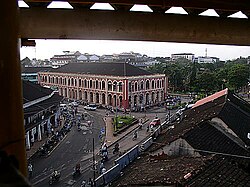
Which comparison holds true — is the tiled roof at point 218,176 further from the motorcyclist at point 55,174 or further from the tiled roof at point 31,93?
the tiled roof at point 31,93

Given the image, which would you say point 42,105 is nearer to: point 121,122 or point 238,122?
point 121,122

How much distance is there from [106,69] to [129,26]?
81.1 ft

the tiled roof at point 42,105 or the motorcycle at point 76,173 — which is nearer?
the motorcycle at point 76,173

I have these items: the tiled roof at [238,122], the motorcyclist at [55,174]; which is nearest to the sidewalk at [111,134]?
the motorcyclist at [55,174]

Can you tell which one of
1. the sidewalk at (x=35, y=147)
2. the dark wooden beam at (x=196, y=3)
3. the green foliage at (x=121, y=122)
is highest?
the dark wooden beam at (x=196, y=3)

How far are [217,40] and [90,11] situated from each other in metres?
1.07

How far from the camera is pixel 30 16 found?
225 cm

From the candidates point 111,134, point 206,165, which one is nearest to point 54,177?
point 206,165

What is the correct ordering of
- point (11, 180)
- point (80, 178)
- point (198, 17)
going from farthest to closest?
point (80, 178), point (198, 17), point (11, 180)

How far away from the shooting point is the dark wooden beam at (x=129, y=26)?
229 cm

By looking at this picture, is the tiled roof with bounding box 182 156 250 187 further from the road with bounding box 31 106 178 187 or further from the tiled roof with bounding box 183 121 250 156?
the road with bounding box 31 106 178 187

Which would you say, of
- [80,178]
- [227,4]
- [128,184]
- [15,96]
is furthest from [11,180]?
[80,178]

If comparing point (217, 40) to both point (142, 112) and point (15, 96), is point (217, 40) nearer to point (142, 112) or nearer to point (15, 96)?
point (15, 96)

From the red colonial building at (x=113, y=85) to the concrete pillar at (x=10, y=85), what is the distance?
22.7 metres
